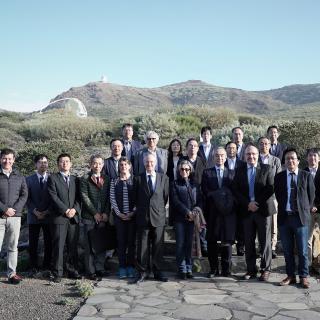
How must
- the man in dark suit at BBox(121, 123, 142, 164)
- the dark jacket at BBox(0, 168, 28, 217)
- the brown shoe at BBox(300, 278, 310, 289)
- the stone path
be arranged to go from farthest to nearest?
the man in dark suit at BBox(121, 123, 142, 164) → the dark jacket at BBox(0, 168, 28, 217) → the brown shoe at BBox(300, 278, 310, 289) → the stone path

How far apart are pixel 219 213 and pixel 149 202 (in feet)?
3.50

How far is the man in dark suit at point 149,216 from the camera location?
7.20m

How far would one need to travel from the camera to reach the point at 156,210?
7219 mm

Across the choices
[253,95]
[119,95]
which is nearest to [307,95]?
[253,95]

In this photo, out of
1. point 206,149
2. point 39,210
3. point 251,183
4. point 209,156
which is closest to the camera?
point 251,183

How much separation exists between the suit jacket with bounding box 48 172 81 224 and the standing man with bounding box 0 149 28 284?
1.34ft

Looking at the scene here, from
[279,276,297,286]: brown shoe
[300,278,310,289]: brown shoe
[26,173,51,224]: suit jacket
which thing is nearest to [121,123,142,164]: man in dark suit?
[26,173,51,224]: suit jacket

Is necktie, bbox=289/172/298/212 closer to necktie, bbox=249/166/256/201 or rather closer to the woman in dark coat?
necktie, bbox=249/166/256/201

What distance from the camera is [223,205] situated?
7.15 m

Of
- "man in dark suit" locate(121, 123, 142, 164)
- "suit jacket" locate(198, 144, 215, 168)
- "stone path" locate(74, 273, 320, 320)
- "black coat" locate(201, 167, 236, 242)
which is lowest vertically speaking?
"stone path" locate(74, 273, 320, 320)

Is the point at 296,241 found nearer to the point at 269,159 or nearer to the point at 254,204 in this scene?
the point at 254,204

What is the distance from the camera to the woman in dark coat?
283 inches

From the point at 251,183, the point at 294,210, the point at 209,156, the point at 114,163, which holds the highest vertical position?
the point at 209,156

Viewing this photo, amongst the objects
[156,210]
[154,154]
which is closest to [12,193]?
[156,210]
